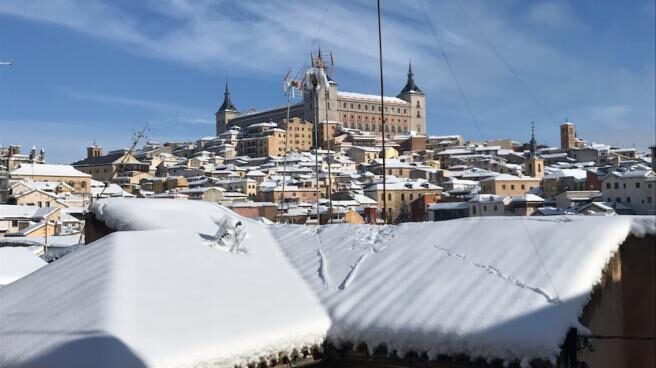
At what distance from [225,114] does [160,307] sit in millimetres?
124685

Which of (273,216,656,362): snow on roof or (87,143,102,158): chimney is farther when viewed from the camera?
(87,143,102,158): chimney

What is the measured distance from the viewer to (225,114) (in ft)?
418

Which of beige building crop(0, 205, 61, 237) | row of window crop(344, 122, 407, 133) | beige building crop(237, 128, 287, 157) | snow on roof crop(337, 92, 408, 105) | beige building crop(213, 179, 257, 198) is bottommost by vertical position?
beige building crop(0, 205, 61, 237)

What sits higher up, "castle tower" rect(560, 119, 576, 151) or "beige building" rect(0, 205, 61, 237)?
"castle tower" rect(560, 119, 576, 151)

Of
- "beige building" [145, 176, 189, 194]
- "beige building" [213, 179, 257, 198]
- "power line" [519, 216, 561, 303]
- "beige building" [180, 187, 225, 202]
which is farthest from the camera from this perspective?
"beige building" [145, 176, 189, 194]

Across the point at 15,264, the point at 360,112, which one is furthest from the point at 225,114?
the point at 15,264

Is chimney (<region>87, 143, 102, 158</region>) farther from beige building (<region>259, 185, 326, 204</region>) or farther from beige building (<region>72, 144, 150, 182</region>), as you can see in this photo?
beige building (<region>259, 185, 326, 204</region>)

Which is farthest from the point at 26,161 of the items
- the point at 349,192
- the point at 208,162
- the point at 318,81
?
the point at 318,81

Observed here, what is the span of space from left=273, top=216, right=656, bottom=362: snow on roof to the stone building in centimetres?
10078

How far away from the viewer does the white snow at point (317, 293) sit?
4684 mm

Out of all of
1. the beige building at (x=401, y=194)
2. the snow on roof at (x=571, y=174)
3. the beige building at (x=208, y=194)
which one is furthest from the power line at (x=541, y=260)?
the snow on roof at (x=571, y=174)

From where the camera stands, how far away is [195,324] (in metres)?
4.89

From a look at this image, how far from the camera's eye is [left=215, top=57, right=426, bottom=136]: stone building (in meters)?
114

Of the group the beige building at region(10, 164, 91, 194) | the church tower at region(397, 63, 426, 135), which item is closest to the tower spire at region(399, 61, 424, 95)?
the church tower at region(397, 63, 426, 135)
